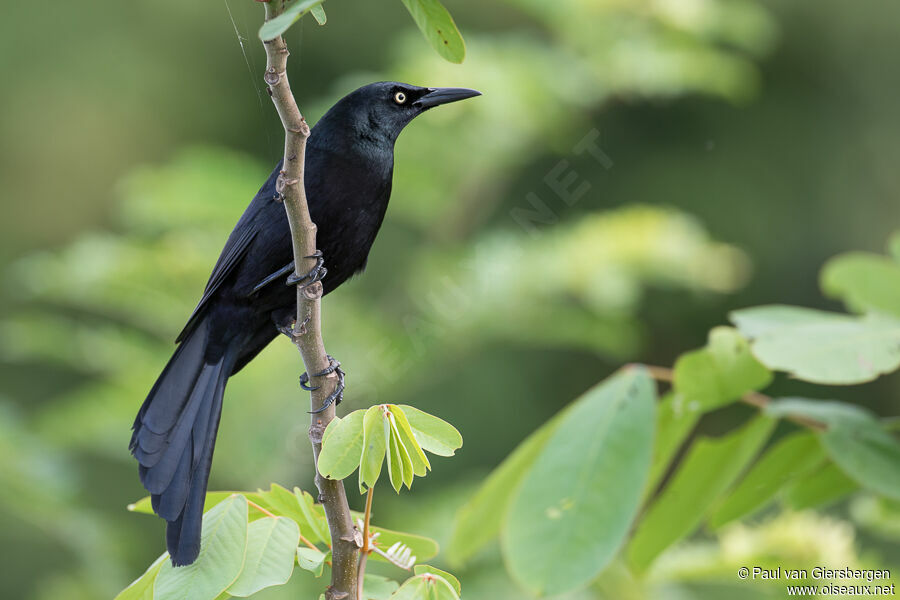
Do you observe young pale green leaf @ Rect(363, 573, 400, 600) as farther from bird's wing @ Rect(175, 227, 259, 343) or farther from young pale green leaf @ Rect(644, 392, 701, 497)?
bird's wing @ Rect(175, 227, 259, 343)

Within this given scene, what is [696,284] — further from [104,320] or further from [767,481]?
[104,320]

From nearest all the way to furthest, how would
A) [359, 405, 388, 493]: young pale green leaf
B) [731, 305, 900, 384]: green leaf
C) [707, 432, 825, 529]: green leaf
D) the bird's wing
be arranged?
[359, 405, 388, 493]: young pale green leaf, [731, 305, 900, 384]: green leaf, [707, 432, 825, 529]: green leaf, the bird's wing

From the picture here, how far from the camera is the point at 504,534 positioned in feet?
4.33

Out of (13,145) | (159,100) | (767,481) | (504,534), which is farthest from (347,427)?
(13,145)

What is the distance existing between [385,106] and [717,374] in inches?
34.9

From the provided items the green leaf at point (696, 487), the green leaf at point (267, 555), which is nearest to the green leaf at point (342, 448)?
the green leaf at point (267, 555)

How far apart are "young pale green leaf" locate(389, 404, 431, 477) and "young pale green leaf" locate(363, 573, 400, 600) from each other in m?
0.23

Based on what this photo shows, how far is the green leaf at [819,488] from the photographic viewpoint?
1.55 m

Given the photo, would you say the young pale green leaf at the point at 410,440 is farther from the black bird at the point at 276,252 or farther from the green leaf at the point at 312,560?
the black bird at the point at 276,252

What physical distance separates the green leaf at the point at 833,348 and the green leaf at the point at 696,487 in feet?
0.61

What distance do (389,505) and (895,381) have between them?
2978 mm

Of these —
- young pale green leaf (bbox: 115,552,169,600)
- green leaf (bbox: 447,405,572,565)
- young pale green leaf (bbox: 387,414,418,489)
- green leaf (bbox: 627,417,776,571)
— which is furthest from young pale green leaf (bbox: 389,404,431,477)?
green leaf (bbox: 627,417,776,571)

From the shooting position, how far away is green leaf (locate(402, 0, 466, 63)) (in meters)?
0.85

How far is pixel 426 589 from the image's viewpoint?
952mm
